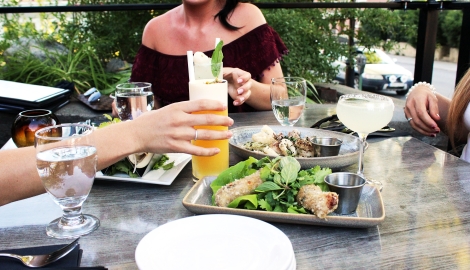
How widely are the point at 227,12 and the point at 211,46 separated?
0.21m

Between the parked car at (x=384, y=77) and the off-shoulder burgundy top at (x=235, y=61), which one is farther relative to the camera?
the parked car at (x=384, y=77)

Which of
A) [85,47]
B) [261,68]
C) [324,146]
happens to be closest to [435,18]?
[261,68]

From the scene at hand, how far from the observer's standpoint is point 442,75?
1132 cm

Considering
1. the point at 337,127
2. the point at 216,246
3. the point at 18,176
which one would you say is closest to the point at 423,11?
the point at 337,127

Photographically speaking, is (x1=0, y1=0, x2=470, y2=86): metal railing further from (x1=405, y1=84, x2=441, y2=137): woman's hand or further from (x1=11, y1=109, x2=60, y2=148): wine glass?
(x1=11, y1=109, x2=60, y2=148): wine glass

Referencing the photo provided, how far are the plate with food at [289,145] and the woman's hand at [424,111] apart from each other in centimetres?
50

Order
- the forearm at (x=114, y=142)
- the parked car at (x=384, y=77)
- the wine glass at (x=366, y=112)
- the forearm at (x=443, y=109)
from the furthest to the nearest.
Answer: the parked car at (x=384, y=77) < the forearm at (x=443, y=109) < the wine glass at (x=366, y=112) < the forearm at (x=114, y=142)

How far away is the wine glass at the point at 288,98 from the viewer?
169 cm

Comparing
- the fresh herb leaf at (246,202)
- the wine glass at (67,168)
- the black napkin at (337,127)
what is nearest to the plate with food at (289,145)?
the black napkin at (337,127)

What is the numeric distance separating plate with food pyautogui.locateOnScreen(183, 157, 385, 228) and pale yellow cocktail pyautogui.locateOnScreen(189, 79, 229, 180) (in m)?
0.18

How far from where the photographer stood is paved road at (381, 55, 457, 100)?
30.1 ft

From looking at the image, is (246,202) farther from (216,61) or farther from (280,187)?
(216,61)

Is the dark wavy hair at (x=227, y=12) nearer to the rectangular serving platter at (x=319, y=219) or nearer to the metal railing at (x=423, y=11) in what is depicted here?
the metal railing at (x=423, y=11)

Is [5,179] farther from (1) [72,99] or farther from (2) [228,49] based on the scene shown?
(1) [72,99]
